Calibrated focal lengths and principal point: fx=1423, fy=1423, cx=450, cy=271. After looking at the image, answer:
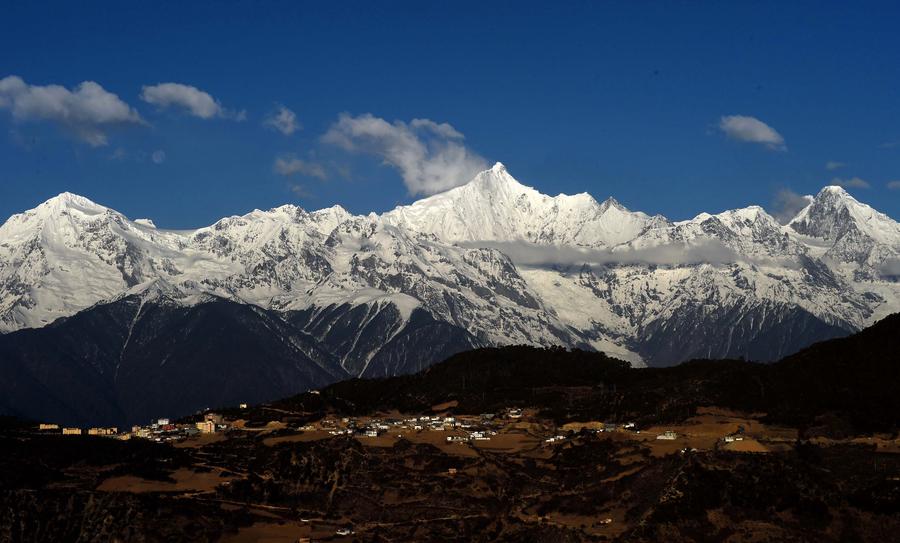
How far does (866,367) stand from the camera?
198 meters

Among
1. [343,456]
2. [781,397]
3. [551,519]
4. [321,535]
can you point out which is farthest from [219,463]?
[781,397]

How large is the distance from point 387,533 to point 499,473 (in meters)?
23.1

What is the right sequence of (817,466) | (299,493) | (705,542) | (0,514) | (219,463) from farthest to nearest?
(219,463), (299,493), (817,466), (0,514), (705,542)

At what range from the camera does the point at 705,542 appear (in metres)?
130

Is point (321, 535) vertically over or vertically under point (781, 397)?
under

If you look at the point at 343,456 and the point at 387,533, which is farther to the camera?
the point at 343,456

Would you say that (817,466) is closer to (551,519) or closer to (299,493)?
(551,519)

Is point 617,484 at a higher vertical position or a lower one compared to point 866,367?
lower

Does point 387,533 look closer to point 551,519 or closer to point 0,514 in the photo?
point 551,519

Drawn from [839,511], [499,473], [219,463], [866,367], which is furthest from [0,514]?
[866,367]

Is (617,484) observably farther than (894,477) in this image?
Yes

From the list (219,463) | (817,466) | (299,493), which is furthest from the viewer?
(219,463)

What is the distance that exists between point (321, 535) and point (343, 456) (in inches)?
1127

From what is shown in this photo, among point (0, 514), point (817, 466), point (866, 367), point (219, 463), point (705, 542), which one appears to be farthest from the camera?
point (866, 367)
